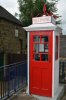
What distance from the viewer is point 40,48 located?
8.29 m

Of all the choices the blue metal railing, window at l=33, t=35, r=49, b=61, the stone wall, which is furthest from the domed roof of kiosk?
the stone wall

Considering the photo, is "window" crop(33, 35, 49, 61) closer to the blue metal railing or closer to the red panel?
the red panel

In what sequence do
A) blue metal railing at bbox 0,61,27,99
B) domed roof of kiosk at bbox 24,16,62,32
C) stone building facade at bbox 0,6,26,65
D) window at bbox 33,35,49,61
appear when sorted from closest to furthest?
blue metal railing at bbox 0,61,27,99 < domed roof of kiosk at bbox 24,16,62,32 < window at bbox 33,35,49,61 < stone building facade at bbox 0,6,26,65

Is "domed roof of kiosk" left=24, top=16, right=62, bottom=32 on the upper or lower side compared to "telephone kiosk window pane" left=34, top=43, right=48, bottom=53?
upper

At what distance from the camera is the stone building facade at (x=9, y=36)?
14016 millimetres

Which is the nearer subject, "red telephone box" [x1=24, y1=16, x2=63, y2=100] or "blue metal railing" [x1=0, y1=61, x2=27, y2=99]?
"blue metal railing" [x1=0, y1=61, x2=27, y2=99]

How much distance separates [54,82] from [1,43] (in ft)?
20.8

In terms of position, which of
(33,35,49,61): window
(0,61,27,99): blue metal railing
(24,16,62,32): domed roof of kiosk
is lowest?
(0,61,27,99): blue metal railing

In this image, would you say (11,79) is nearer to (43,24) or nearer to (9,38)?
(43,24)

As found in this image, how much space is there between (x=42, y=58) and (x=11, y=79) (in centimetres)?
118

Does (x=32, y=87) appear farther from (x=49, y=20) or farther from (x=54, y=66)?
(x=49, y=20)

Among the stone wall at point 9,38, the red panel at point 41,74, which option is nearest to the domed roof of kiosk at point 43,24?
the red panel at point 41,74

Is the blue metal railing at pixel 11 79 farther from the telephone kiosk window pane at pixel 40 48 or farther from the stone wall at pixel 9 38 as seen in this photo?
the stone wall at pixel 9 38

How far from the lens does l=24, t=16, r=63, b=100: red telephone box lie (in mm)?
8070
